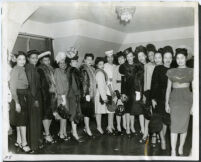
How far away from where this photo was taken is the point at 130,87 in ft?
5.09

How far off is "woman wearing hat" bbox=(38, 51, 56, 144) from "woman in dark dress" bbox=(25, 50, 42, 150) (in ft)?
0.08

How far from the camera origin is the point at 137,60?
1.55 metres

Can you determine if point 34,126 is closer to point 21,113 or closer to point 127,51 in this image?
point 21,113

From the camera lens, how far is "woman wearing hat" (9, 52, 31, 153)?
156 cm

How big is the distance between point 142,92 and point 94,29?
44cm

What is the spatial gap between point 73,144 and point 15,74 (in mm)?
511

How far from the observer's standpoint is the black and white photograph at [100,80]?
152 cm

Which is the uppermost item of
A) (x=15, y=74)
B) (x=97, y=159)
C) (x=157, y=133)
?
(x=15, y=74)

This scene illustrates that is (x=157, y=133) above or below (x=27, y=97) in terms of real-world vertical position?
below

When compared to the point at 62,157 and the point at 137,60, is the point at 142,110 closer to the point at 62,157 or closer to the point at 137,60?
the point at 137,60

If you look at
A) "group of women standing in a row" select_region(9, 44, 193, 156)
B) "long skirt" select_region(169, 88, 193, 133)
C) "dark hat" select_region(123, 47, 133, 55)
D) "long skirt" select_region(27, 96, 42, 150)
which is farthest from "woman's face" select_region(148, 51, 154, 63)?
"long skirt" select_region(27, 96, 42, 150)

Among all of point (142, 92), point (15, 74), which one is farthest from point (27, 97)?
point (142, 92)

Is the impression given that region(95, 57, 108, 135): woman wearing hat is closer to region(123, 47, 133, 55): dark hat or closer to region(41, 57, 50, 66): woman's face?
region(123, 47, 133, 55): dark hat

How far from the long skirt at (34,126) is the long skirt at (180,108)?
738 millimetres
